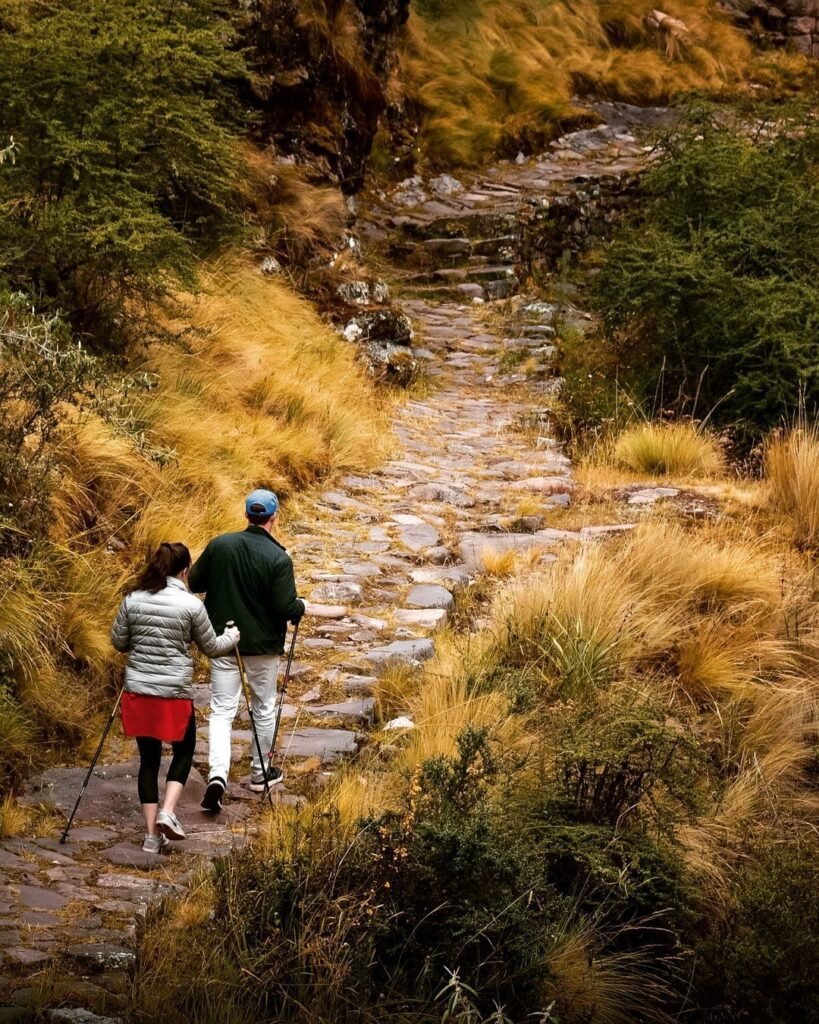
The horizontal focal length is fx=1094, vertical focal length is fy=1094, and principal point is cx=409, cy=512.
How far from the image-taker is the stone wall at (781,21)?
2378 centimetres

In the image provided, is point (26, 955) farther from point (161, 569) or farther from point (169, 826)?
point (161, 569)

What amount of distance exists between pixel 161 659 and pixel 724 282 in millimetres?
7653

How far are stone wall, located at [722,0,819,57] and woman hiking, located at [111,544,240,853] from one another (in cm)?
2337

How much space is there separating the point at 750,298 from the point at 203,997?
876cm

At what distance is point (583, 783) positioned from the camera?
4.54m

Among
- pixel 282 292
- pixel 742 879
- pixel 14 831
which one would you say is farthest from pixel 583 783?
pixel 282 292

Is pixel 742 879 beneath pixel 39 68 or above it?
beneath

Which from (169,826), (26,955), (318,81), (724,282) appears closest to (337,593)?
(169,826)

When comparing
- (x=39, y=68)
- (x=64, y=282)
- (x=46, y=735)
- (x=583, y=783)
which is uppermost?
(x=39, y=68)

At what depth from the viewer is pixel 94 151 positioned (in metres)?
8.05

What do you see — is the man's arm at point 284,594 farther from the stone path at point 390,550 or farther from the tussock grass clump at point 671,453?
the tussock grass clump at point 671,453

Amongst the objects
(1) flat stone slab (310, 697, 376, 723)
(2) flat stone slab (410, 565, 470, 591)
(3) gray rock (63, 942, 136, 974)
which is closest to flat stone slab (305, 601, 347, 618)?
(2) flat stone slab (410, 565, 470, 591)

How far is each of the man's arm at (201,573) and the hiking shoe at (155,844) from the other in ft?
4.14

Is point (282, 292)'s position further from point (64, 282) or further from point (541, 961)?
point (541, 961)
